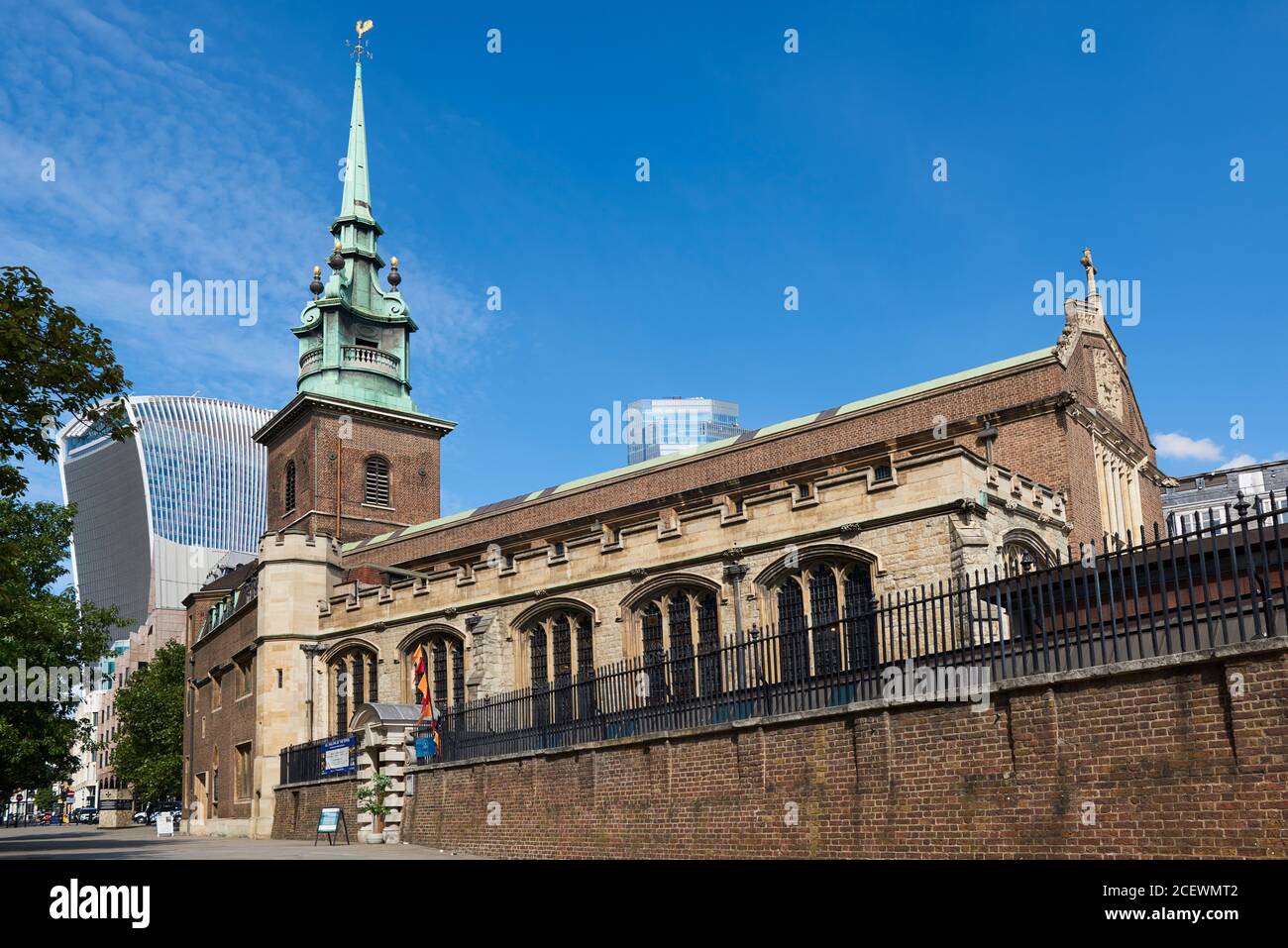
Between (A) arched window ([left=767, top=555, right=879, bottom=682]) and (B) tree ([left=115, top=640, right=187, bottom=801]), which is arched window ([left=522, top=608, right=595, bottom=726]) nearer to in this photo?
(A) arched window ([left=767, top=555, right=879, bottom=682])

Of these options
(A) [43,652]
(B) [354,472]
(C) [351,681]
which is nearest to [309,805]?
(C) [351,681]

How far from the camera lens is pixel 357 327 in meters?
60.0

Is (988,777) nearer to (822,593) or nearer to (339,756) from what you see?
(822,593)

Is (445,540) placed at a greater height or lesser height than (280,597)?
greater

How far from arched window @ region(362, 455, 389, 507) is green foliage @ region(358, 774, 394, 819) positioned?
30000 millimetres

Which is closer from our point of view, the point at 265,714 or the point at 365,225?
the point at 265,714

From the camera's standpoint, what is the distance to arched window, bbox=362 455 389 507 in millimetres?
57125

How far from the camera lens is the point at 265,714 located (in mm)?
40188

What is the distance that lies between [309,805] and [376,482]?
25267mm

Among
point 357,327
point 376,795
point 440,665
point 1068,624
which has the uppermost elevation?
point 357,327
